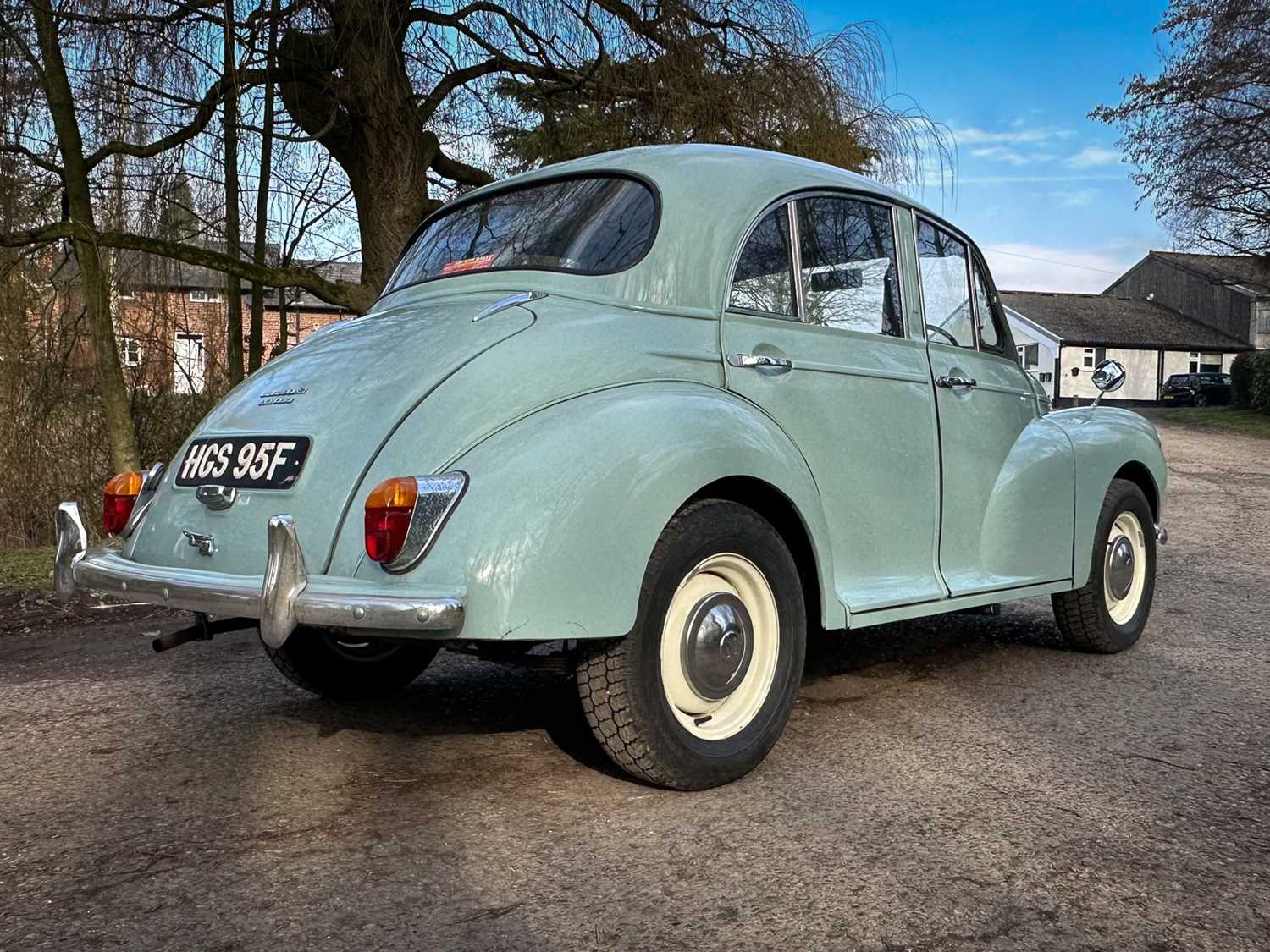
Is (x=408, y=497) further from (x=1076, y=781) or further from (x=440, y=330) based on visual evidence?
(x=1076, y=781)

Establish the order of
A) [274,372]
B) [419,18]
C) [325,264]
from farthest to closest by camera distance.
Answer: [325,264] → [419,18] → [274,372]

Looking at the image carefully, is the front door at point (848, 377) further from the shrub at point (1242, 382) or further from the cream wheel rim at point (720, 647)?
the shrub at point (1242, 382)

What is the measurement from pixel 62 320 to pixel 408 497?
26.9ft

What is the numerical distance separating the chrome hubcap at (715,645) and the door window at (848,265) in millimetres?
1143

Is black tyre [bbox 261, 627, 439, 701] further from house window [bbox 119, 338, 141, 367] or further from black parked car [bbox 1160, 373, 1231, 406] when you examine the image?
black parked car [bbox 1160, 373, 1231, 406]

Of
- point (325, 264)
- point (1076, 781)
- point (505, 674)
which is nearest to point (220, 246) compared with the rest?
point (325, 264)

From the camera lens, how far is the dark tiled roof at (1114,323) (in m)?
54.4

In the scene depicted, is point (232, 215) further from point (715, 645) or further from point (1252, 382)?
point (1252, 382)

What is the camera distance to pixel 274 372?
3.62 metres

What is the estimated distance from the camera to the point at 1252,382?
96.6ft

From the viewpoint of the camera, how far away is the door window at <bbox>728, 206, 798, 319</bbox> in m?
3.65

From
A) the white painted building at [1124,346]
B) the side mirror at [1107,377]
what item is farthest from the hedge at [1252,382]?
the side mirror at [1107,377]

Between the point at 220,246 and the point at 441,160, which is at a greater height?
the point at 441,160

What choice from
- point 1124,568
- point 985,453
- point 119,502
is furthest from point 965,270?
point 119,502
